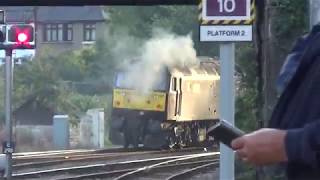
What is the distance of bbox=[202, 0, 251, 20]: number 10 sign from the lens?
23.6ft

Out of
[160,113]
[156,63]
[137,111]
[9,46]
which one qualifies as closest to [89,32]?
[156,63]

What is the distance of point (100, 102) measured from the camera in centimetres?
5100

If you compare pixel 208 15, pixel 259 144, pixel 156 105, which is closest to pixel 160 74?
pixel 156 105

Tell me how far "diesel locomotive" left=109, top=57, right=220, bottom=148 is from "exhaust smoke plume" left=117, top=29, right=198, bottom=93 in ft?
0.63

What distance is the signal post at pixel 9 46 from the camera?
539 inches

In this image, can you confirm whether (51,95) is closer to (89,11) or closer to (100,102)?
(100,102)

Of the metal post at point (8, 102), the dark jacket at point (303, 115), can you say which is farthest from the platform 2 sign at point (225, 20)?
the metal post at point (8, 102)

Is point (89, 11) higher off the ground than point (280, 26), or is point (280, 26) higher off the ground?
point (89, 11)

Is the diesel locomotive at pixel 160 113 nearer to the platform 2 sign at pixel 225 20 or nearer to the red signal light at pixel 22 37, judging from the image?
the red signal light at pixel 22 37

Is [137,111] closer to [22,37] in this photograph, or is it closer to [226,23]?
[22,37]

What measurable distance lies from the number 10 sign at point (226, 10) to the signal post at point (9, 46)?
22.5ft

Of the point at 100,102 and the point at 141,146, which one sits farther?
the point at 100,102

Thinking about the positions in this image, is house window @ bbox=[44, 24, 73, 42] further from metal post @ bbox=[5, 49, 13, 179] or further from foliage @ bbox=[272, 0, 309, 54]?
foliage @ bbox=[272, 0, 309, 54]

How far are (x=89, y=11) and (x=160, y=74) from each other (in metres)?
45.9
